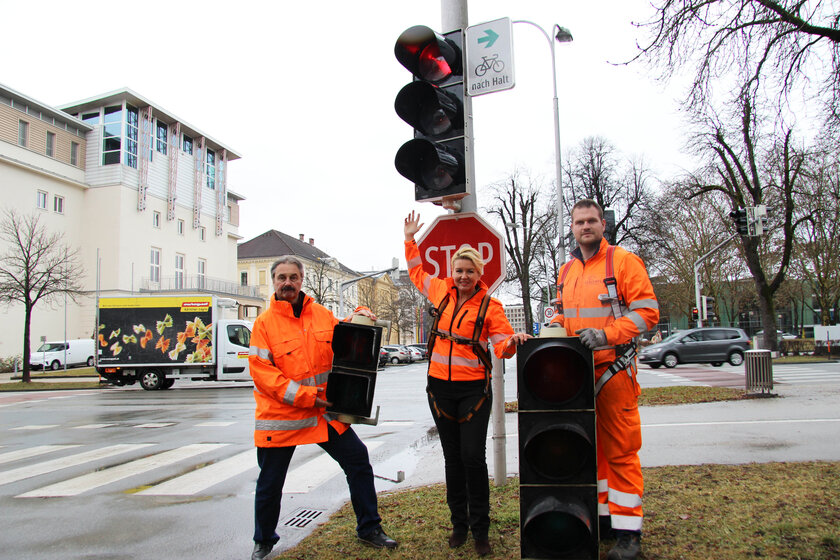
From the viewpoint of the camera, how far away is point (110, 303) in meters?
22.7

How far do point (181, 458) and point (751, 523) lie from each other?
6.68 metres

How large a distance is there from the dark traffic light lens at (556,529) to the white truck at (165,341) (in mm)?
20904

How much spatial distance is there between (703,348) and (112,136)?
1669 inches

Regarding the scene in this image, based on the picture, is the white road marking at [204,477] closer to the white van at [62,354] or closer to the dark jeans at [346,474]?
the dark jeans at [346,474]

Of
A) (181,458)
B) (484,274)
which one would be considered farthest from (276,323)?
(181,458)

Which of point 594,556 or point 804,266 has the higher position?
point 804,266

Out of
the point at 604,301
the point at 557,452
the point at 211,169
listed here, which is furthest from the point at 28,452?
the point at 211,169

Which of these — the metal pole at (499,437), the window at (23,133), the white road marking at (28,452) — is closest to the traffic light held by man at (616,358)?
the metal pole at (499,437)

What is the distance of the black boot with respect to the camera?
11.0 ft

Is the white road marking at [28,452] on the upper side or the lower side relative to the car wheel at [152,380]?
upper

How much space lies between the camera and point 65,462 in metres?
7.82

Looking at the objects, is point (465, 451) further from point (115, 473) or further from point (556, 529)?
point (115, 473)

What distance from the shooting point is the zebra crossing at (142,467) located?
618 cm

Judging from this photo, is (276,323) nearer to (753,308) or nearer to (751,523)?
(751,523)
